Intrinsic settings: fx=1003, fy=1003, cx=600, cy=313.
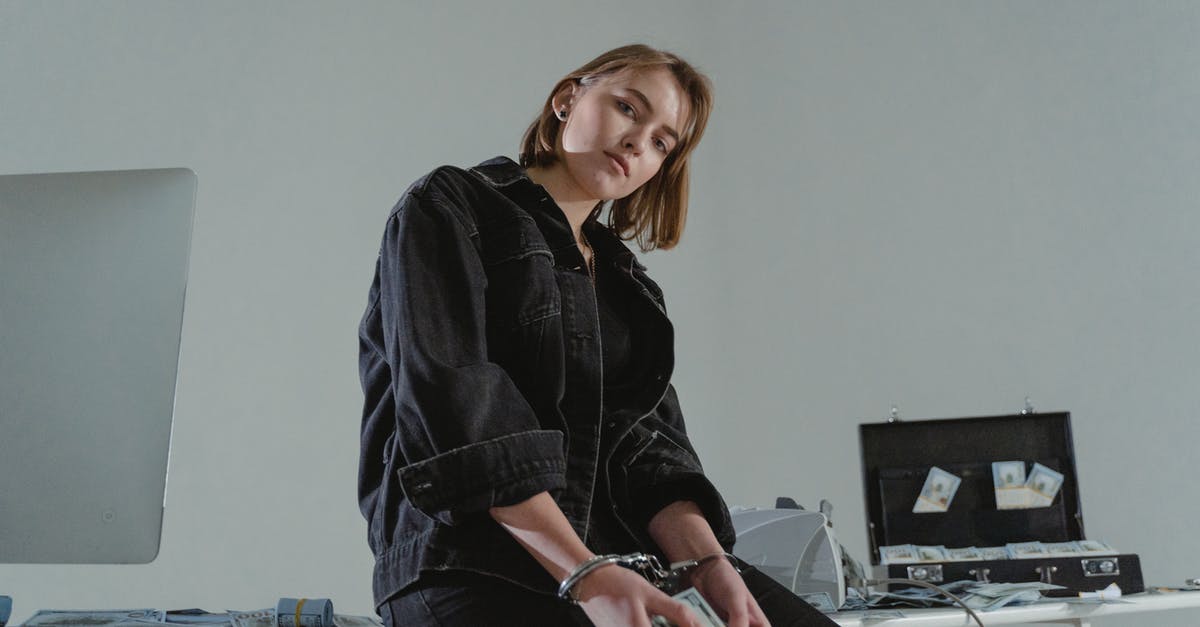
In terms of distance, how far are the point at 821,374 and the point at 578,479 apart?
1841 millimetres

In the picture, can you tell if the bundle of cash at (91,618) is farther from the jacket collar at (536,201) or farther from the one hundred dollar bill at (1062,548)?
the one hundred dollar bill at (1062,548)

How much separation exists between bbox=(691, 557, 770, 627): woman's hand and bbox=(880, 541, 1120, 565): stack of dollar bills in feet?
2.80

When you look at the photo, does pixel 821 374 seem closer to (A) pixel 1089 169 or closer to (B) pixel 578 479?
(A) pixel 1089 169

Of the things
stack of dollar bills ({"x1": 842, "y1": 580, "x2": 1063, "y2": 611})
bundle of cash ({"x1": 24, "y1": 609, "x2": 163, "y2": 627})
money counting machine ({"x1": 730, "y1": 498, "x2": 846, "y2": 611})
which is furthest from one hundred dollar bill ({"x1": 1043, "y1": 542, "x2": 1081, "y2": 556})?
bundle of cash ({"x1": 24, "y1": 609, "x2": 163, "y2": 627})

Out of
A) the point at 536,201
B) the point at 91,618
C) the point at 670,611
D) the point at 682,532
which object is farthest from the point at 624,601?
the point at 91,618

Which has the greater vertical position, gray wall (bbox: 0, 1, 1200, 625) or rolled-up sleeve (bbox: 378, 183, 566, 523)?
gray wall (bbox: 0, 1, 1200, 625)

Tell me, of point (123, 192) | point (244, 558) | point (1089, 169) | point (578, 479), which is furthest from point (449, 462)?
point (1089, 169)

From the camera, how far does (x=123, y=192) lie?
38.4 inches

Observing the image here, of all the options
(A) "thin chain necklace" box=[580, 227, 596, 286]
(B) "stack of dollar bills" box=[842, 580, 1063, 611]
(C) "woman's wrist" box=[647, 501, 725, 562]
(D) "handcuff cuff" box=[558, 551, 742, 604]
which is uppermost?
(A) "thin chain necklace" box=[580, 227, 596, 286]

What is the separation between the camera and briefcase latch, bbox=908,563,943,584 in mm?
1630

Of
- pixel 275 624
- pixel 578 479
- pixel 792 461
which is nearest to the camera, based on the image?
pixel 578 479

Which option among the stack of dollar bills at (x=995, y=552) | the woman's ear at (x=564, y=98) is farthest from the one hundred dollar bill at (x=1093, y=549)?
the woman's ear at (x=564, y=98)

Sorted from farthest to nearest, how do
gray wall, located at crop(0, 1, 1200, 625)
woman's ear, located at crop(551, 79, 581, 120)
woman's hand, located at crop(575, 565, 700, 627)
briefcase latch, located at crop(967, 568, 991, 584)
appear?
gray wall, located at crop(0, 1, 1200, 625) → briefcase latch, located at crop(967, 568, 991, 584) → woman's ear, located at crop(551, 79, 581, 120) → woman's hand, located at crop(575, 565, 700, 627)

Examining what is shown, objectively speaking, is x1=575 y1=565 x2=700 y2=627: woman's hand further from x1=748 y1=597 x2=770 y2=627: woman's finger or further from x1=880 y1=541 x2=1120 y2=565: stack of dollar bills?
x1=880 y1=541 x2=1120 y2=565: stack of dollar bills
